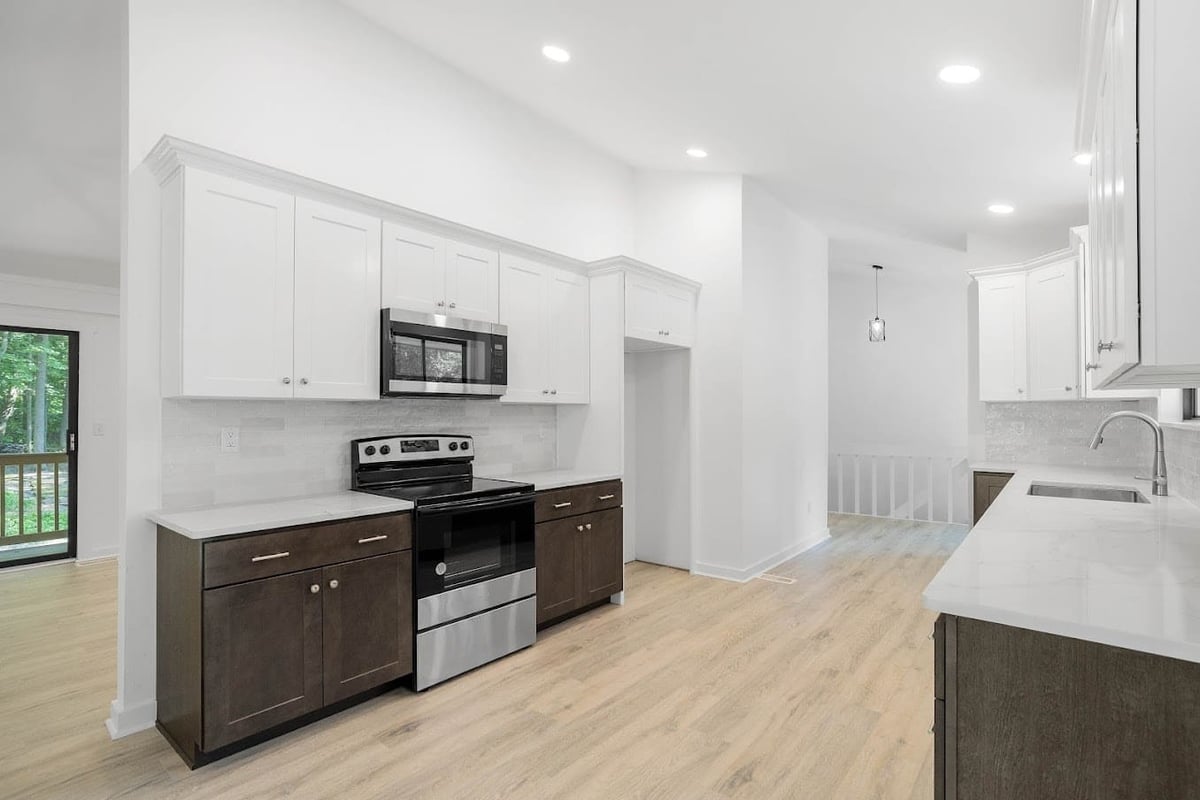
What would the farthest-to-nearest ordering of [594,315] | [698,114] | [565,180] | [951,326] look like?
[951,326], [565,180], [594,315], [698,114]

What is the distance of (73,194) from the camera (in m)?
4.41

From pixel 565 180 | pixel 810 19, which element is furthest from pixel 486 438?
pixel 810 19

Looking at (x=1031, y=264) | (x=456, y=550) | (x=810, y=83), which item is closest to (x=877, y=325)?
(x=1031, y=264)

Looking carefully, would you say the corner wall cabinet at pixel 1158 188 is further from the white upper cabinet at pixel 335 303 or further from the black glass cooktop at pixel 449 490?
the white upper cabinet at pixel 335 303

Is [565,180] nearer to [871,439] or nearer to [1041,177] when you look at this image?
[1041,177]

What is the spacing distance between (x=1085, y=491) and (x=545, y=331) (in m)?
3.13

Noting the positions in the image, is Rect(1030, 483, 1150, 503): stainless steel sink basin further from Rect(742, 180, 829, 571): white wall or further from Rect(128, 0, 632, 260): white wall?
Rect(128, 0, 632, 260): white wall

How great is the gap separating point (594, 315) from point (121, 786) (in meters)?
3.31

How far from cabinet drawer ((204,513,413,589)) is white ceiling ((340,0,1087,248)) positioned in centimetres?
256

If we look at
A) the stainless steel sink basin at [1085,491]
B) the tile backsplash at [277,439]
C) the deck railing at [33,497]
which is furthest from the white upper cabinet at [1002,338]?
the deck railing at [33,497]

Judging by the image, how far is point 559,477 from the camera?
3.90 m

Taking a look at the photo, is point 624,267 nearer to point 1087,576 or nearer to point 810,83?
point 810,83

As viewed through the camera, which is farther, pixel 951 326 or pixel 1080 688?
pixel 951 326

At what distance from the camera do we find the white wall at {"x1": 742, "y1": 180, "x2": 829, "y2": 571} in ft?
16.2
